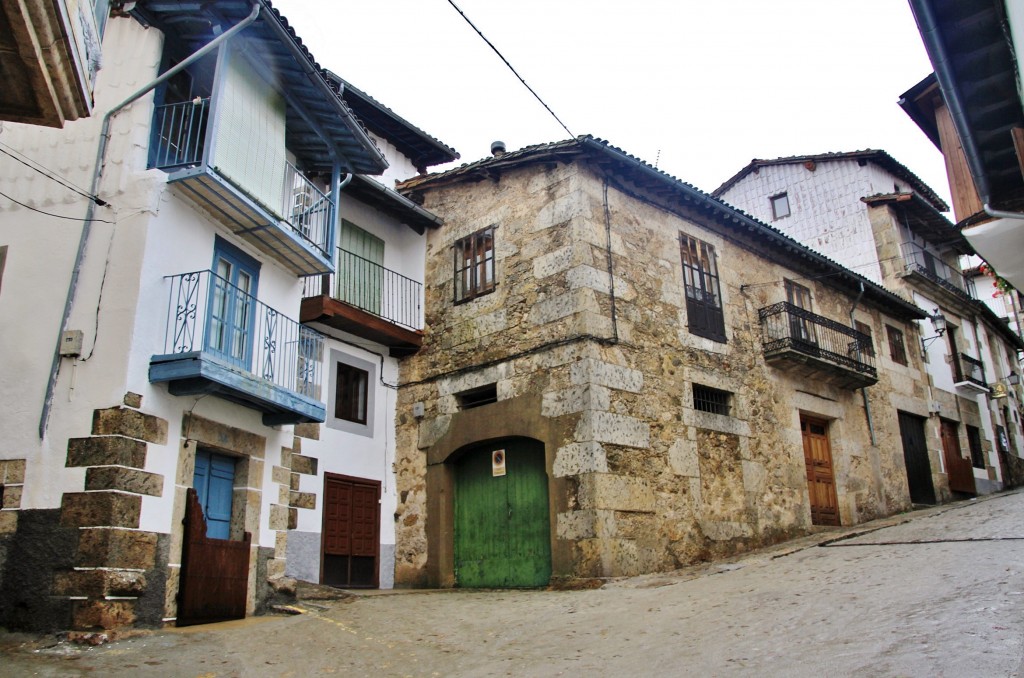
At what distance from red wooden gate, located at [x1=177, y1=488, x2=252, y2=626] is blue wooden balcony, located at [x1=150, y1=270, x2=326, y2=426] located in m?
1.24

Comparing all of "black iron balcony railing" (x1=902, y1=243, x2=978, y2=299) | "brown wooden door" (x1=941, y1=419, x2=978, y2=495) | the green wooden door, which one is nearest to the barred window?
the green wooden door

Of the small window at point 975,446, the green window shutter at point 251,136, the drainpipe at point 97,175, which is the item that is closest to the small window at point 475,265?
the green window shutter at point 251,136

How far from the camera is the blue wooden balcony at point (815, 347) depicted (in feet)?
47.6

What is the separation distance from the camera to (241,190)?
29.6 feet

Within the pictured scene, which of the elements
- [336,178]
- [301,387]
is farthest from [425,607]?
[336,178]

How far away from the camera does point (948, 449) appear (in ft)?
64.6

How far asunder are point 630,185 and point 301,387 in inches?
247

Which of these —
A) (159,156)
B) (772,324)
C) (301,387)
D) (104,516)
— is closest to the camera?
(104,516)

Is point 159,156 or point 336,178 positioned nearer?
point 159,156

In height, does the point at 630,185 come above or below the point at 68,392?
above

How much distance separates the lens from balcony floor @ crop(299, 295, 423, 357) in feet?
39.0

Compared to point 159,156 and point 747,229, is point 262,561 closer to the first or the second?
point 159,156

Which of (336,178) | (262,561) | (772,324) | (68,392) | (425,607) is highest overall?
(336,178)

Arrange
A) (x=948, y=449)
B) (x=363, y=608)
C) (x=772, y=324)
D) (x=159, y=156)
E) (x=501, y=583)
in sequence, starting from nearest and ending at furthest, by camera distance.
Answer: (x=159, y=156) < (x=363, y=608) < (x=501, y=583) < (x=772, y=324) < (x=948, y=449)
